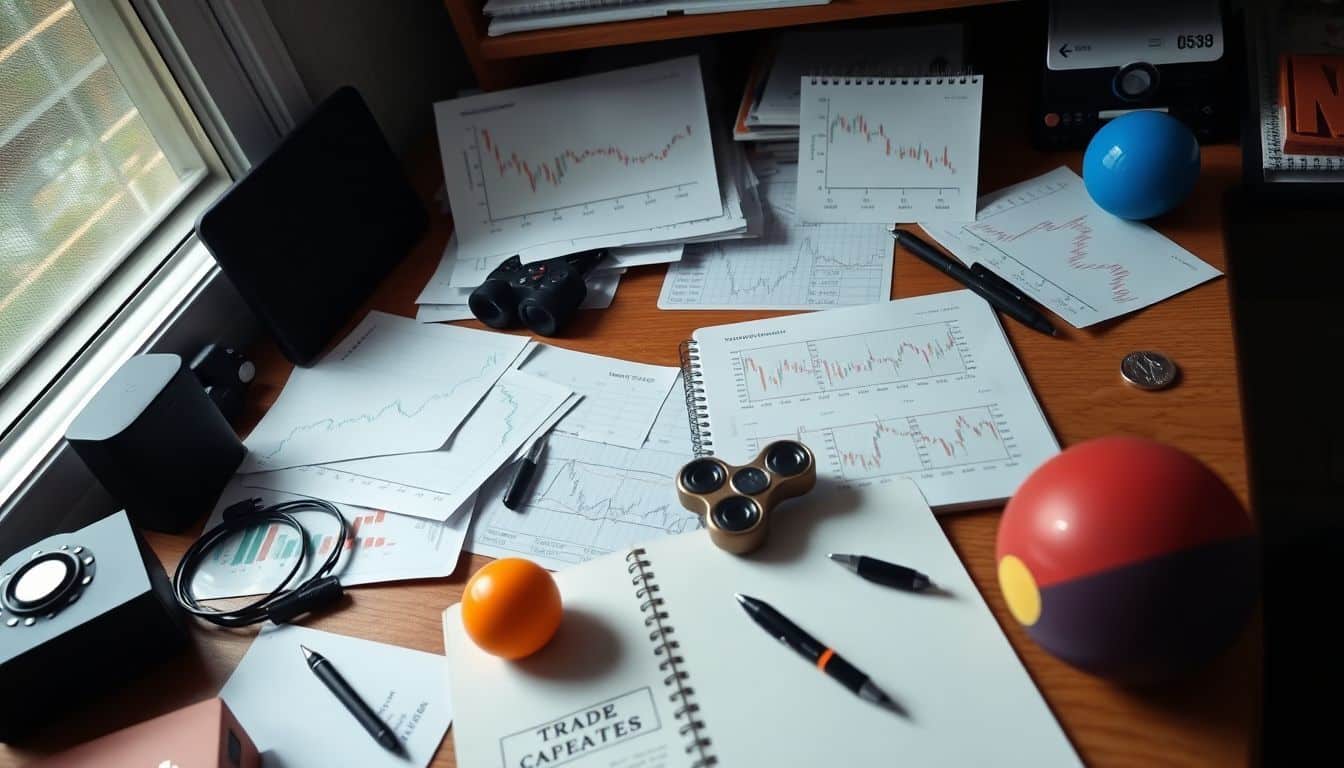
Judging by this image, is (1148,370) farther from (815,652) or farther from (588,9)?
(588,9)

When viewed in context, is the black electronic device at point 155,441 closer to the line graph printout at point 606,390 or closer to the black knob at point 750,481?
the line graph printout at point 606,390

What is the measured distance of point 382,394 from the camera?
0.92m

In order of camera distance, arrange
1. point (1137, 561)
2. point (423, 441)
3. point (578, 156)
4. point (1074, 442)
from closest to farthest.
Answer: point (1137, 561) < point (1074, 442) < point (423, 441) < point (578, 156)

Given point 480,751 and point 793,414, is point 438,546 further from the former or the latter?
point 793,414

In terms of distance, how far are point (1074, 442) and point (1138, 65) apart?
44 centimetres

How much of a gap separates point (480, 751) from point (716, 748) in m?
0.15

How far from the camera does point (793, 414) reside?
80 cm

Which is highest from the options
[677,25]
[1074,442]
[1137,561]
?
[677,25]

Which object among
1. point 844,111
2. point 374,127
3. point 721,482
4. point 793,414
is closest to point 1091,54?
point 844,111

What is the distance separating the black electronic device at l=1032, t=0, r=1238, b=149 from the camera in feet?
3.12

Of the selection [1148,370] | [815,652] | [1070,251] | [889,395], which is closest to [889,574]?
[815,652]

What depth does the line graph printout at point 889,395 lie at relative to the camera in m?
0.74

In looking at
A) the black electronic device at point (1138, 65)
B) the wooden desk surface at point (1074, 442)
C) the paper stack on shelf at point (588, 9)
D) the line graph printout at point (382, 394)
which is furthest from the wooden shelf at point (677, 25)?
the line graph printout at point (382, 394)

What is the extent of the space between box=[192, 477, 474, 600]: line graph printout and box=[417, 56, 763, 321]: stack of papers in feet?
0.90
